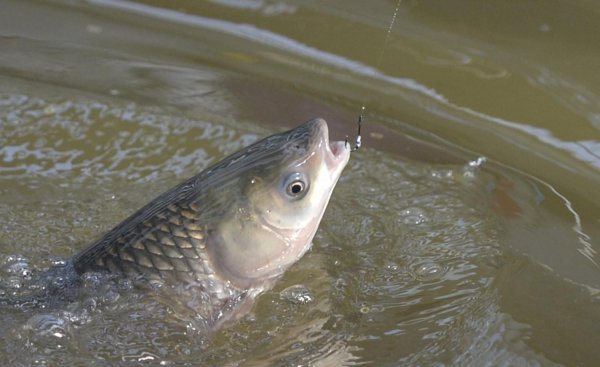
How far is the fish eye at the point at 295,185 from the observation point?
9.16ft

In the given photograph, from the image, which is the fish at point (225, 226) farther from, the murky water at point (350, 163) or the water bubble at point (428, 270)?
the water bubble at point (428, 270)

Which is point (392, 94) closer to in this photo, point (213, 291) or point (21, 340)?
point (213, 291)

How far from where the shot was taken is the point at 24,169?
373 centimetres

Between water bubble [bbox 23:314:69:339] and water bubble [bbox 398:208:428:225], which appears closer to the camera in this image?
water bubble [bbox 23:314:69:339]

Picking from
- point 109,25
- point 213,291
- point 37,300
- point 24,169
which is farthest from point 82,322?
point 109,25

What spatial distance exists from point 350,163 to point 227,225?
111 cm

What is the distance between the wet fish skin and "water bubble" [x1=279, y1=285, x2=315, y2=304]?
0.25 metres

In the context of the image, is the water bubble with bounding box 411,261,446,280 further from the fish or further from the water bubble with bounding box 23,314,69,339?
the water bubble with bounding box 23,314,69,339

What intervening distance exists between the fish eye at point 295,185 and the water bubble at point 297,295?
0.40 metres

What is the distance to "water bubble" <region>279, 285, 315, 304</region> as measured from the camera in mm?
3103

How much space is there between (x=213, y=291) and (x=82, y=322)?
34 centimetres

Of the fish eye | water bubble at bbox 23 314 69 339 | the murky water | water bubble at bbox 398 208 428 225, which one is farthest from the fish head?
water bubble at bbox 398 208 428 225

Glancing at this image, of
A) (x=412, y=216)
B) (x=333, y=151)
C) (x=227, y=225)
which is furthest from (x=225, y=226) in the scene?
(x=412, y=216)

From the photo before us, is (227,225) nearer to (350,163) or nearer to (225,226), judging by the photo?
(225,226)
